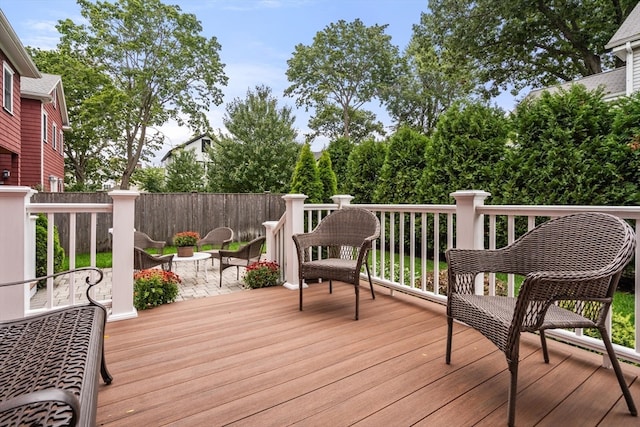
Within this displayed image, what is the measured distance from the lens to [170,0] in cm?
1440

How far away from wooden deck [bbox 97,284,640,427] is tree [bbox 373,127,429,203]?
430cm

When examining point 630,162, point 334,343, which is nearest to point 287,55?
point 630,162

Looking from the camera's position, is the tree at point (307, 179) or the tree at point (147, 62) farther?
the tree at point (147, 62)

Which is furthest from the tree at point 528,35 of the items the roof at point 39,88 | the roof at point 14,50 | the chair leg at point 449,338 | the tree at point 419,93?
the roof at point 39,88

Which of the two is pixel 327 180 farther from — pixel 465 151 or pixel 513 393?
pixel 513 393

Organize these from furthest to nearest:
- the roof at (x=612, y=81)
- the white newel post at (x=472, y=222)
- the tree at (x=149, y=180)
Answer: the tree at (x=149, y=180) < the roof at (x=612, y=81) < the white newel post at (x=472, y=222)

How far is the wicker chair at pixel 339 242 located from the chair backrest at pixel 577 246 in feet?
4.04

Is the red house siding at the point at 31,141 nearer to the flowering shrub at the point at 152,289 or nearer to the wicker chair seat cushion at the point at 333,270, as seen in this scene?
the flowering shrub at the point at 152,289

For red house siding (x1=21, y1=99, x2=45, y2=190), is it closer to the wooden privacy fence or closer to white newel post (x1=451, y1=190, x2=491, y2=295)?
the wooden privacy fence

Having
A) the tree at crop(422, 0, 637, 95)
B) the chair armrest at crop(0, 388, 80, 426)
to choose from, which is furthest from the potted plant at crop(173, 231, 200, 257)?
the tree at crop(422, 0, 637, 95)

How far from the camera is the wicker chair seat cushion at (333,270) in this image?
300 centimetres

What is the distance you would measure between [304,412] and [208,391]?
0.54m

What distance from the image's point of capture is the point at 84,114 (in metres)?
14.0

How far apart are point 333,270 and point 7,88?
9039 millimetres
